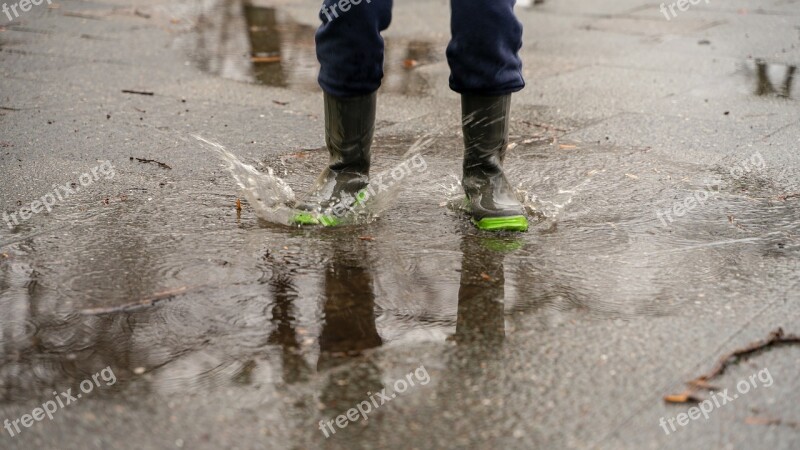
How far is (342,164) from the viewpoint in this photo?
10.3ft

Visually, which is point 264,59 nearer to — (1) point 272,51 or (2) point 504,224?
(1) point 272,51

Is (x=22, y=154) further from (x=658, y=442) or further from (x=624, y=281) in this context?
(x=658, y=442)

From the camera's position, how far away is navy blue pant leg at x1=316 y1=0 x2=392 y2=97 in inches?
→ 114

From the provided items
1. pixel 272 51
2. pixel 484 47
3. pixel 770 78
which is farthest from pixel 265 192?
pixel 770 78

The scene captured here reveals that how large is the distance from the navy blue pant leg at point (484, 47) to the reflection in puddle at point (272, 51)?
1951 mm

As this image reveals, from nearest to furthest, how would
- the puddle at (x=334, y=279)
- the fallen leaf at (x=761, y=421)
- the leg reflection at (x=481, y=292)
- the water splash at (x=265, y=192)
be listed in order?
the fallen leaf at (x=761, y=421)
the puddle at (x=334, y=279)
the leg reflection at (x=481, y=292)
the water splash at (x=265, y=192)

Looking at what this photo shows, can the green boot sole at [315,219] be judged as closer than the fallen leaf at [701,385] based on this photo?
No

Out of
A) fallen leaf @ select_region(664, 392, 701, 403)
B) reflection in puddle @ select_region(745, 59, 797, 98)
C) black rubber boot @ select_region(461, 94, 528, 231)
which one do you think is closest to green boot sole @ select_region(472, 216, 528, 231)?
black rubber boot @ select_region(461, 94, 528, 231)

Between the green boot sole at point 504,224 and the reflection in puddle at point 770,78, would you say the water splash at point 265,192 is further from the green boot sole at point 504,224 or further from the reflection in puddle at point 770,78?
the reflection in puddle at point 770,78

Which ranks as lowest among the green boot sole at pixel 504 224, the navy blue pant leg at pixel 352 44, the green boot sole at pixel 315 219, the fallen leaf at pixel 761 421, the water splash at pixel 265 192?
the water splash at pixel 265 192

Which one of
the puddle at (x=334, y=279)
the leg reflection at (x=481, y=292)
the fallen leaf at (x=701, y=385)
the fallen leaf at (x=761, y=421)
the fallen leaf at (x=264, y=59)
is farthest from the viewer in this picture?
the fallen leaf at (x=264, y=59)

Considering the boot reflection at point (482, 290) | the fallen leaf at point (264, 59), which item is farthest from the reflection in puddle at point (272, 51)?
the boot reflection at point (482, 290)

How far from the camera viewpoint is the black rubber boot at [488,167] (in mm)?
2986

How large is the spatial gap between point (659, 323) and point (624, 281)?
0.91 feet
